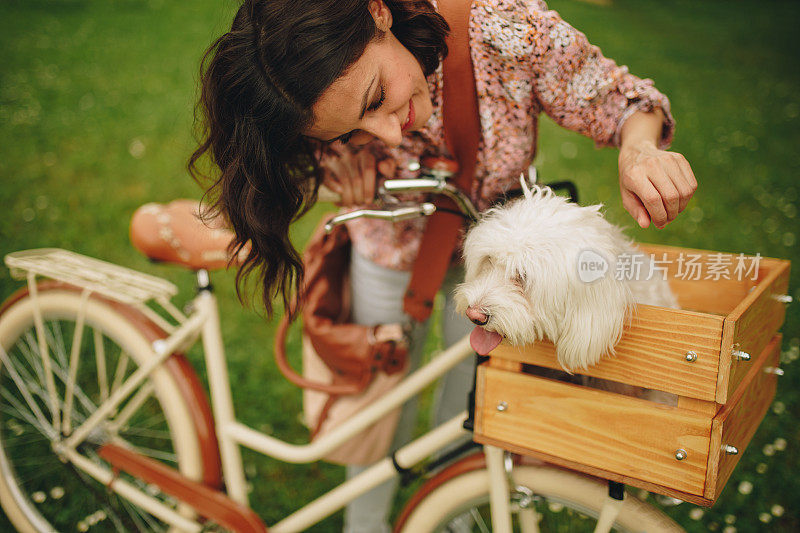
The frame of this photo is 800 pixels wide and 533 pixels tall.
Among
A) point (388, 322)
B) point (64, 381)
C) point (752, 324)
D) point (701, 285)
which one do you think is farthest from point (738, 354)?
point (64, 381)

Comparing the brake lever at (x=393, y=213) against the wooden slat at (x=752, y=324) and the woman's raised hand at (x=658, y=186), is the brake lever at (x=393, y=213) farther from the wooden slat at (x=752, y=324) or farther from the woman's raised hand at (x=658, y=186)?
the wooden slat at (x=752, y=324)

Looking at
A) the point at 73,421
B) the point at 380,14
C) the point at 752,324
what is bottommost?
the point at 73,421

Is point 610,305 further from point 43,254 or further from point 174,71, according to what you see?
point 174,71

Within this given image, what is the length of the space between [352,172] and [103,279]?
0.92 metres

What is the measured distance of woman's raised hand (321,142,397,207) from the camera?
148cm

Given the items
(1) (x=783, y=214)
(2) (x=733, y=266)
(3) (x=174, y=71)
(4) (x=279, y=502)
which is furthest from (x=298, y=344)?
(3) (x=174, y=71)

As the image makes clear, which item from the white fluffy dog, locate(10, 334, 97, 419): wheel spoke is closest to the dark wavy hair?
the white fluffy dog

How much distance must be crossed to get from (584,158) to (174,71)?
204 inches

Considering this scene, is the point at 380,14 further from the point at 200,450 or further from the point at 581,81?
the point at 200,450

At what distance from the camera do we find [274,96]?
114 cm

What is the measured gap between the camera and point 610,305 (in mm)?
1005

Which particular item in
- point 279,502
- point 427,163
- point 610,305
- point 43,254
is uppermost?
point 427,163

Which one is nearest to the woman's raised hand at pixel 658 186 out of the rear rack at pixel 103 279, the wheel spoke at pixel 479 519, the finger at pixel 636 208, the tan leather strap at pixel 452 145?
the finger at pixel 636 208

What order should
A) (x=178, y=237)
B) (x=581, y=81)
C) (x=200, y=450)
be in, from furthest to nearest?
(x=200, y=450) < (x=178, y=237) < (x=581, y=81)
